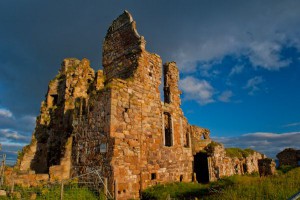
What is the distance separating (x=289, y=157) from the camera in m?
27.2

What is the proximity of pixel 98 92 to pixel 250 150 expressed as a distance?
17392 mm

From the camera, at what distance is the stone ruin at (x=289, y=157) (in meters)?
26.8

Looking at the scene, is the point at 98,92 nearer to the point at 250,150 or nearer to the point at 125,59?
the point at 125,59

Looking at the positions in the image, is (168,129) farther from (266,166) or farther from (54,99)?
(266,166)

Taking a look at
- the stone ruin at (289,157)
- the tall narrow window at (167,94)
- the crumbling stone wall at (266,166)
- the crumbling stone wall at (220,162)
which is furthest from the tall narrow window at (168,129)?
the stone ruin at (289,157)

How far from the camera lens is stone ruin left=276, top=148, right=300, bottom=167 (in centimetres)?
2677

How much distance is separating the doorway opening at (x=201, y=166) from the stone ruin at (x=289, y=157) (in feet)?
55.2

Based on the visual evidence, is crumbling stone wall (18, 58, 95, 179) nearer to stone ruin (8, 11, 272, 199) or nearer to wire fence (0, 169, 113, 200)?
stone ruin (8, 11, 272, 199)

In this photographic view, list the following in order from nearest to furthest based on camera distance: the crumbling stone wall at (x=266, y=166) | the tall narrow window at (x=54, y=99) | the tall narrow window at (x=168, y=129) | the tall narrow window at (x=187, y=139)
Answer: the tall narrow window at (x=168, y=129), the tall narrow window at (x=187, y=139), the tall narrow window at (x=54, y=99), the crumbling stone wall at (x=266, y=166)

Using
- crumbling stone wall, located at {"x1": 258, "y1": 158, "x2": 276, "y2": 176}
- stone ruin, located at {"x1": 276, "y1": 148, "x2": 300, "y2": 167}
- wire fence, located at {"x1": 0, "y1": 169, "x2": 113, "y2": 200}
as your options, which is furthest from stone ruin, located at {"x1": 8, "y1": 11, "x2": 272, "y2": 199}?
stone ruin, located at {"x1": 276, "y1": 148, "x2": 300, "y2": 167}

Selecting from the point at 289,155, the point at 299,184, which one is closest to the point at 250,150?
the point at 289,155

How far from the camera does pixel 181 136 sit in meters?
13.8

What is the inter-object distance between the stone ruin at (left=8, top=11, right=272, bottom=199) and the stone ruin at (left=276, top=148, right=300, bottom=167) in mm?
13799

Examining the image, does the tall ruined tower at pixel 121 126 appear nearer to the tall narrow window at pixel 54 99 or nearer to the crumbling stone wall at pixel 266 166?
the tall narrow window at pixel 54 99
